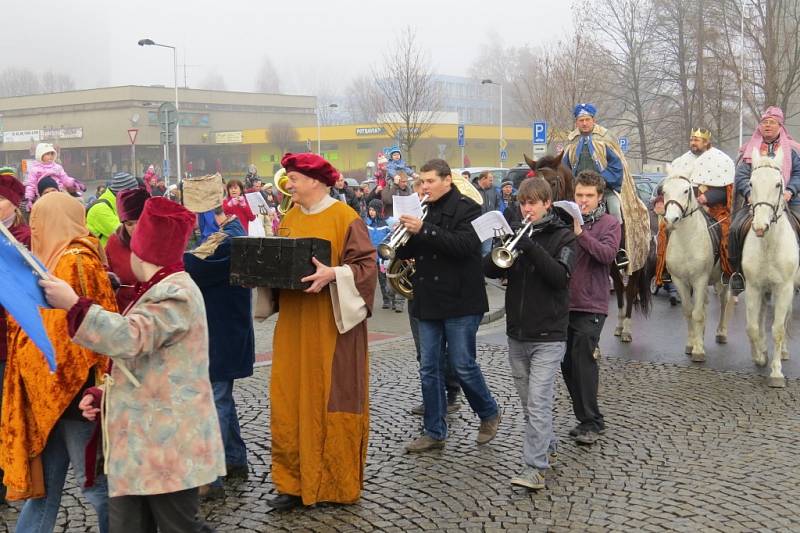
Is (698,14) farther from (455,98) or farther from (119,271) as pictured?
(455,98)

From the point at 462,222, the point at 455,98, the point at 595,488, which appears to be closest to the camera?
the point at 595,488

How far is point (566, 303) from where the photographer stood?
5.83 metres

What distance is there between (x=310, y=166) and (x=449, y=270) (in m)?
1.54

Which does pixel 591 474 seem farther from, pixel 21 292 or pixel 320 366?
pixel 21 292

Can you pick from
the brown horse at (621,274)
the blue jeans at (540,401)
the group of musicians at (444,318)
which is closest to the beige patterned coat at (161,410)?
the group of musicians at (444,318)

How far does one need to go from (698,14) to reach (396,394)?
30.5 m

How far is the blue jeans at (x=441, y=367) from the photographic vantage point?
640 cm

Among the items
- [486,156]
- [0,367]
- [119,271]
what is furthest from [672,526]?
[486,156]

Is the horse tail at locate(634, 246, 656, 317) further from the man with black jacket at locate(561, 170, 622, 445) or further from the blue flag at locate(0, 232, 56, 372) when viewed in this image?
the blue flag at locate(0, 232, 56, 372)

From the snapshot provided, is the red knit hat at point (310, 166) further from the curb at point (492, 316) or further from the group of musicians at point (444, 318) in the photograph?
the curb at point (492, 316)

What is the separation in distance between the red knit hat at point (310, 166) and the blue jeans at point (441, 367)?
159 cm

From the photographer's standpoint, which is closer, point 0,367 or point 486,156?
point 0,367

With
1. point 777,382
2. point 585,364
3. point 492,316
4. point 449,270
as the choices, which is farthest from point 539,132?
point 449,270

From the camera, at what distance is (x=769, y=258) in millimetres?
8859
